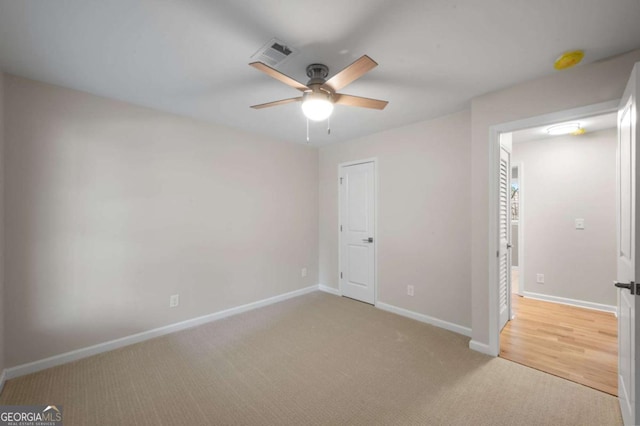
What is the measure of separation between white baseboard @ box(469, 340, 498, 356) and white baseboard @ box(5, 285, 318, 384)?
8.28ft

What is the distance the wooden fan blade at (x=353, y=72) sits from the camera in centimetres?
146

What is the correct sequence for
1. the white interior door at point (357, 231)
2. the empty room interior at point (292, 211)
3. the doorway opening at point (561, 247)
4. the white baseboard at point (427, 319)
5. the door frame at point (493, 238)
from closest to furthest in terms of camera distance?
the empty room interior at point (292, 211) → the door frame at point (493, 238) → the doorway opening at point (561, 247) → the white baseboard at point (427, 319) → the white interior door at point (357, 231)

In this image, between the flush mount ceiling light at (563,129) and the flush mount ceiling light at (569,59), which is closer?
the flush mount ceiling light at (569,59)

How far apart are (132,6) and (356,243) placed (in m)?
3.46

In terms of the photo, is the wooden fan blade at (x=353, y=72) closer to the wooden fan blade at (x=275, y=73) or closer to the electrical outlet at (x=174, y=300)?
the wooden fan blade at (x=275, y=73)

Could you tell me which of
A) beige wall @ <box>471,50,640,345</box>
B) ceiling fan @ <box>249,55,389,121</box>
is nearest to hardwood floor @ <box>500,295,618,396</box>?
beige wall @ <box>471,50,640,345</box>

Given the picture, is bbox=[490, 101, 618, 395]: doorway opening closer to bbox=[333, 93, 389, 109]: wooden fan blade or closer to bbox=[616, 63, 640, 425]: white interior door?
bbox=[616, 63, 640, 425]: white interior door

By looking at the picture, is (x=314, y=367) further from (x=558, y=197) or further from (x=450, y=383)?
(x=558, y=197)

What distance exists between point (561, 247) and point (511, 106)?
273 centimetres

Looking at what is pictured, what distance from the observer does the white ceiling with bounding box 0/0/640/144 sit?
1442 mm

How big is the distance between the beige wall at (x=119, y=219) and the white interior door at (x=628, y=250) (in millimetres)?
3464

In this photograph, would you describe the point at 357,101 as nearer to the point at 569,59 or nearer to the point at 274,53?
the point at 274,53

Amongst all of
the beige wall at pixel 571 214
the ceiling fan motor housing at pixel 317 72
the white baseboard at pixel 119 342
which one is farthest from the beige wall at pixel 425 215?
the beige wall at pixel 571 214

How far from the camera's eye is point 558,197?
3873 mm
